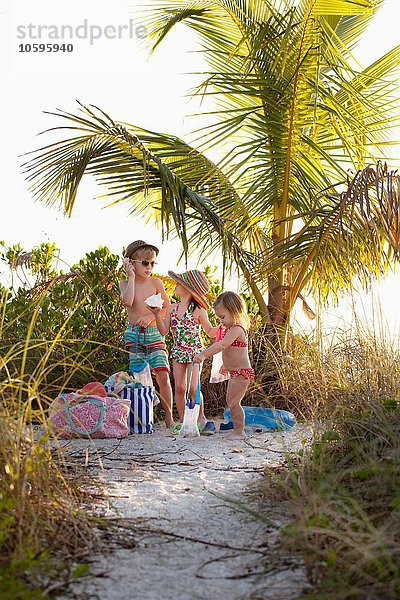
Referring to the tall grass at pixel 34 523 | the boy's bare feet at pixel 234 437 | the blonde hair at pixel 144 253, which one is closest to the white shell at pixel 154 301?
the blonde hair at pixel 144 253

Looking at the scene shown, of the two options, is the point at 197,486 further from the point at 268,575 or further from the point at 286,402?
the point at 286,402

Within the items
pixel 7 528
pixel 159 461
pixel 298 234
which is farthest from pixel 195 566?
pixel 298 234

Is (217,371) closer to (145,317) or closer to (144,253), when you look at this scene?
(145,317)

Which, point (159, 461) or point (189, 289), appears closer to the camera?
point (159, 461)

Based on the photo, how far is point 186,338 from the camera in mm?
6875

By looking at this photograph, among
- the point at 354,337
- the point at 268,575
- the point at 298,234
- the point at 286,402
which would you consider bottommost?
the point at 268,575

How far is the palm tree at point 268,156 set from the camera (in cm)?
778

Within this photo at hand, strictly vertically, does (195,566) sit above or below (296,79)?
below

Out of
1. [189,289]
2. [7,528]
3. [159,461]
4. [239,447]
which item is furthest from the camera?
[189,289]

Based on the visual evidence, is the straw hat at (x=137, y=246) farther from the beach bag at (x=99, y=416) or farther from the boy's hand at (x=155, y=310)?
the beach bag at (x=99, y=416)

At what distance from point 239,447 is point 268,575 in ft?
10.0

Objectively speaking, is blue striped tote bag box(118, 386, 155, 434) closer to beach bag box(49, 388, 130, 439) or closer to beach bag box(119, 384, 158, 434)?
beach bag box(119, 384, 158, 434)

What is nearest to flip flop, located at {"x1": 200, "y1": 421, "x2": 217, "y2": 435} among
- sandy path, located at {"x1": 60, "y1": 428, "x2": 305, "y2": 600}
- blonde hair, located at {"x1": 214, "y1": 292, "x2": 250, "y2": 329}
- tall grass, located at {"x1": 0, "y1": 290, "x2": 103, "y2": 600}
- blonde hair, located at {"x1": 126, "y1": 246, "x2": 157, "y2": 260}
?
blonde hair, located at {"x1": 214, "y1": 292, "x2": 250, "y2": 329}

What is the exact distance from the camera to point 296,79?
333 inches
